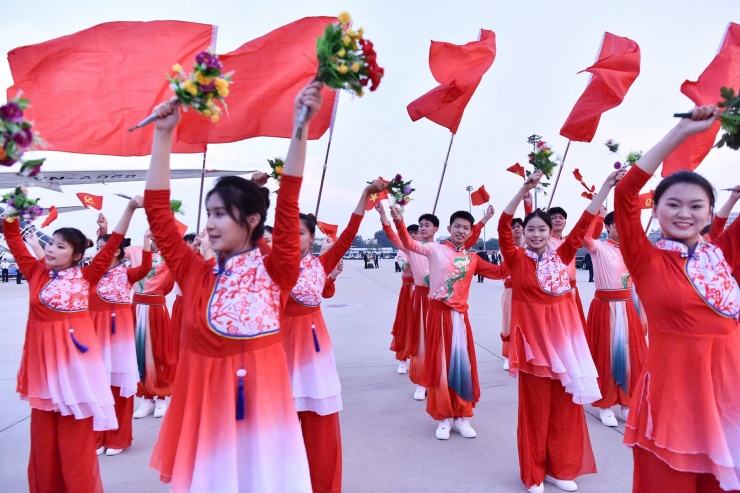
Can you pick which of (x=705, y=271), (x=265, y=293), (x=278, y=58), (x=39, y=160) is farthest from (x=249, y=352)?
(x=278, y=58)

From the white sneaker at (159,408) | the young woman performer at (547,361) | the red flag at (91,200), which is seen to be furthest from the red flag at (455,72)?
the white sneaker at (159,408)

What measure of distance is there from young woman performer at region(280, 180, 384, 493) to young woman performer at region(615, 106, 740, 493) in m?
1.62

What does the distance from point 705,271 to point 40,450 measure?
12.3 feet

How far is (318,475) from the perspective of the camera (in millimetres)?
3291

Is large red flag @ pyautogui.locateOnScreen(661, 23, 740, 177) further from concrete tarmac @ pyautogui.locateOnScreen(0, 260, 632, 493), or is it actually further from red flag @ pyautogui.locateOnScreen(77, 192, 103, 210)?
red flag @ pyautogui.locateOnScreen(77, 192, 103, 210)

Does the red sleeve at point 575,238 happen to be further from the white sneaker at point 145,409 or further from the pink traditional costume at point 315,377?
the white sneaker at point 145,409

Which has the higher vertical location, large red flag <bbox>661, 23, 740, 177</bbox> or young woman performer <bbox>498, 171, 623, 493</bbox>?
large red flag <bbox>661, 23, 740, 177</bbox>

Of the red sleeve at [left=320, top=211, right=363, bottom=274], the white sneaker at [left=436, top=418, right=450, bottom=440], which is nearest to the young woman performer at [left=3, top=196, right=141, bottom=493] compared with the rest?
the red sleeve at [left=320, top=211, right=363, bottom=274]

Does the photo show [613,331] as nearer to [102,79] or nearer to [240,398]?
[240,398]

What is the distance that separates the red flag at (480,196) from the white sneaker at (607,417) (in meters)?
2.70

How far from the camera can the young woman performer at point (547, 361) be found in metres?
3.41

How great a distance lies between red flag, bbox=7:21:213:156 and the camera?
3.24m

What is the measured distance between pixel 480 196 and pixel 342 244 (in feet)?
11.5

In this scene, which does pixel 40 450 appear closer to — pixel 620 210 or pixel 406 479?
pixel 406 479
